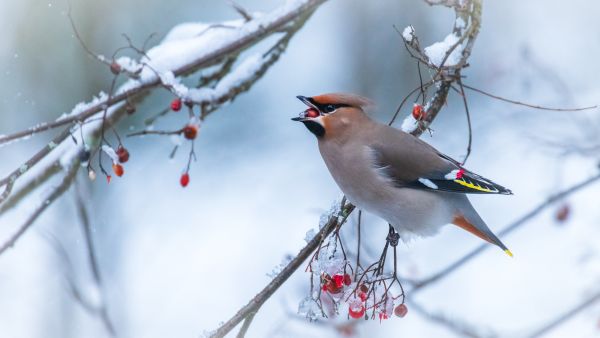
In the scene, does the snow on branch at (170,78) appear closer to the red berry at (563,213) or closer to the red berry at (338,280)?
the red berry at (338,280)

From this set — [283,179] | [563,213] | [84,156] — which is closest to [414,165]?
[84,156]

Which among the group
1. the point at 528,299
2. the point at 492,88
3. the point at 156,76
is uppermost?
the point at 492,88

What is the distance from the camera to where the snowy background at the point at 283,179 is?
4.84 m

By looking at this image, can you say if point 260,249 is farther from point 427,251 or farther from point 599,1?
point 599,1

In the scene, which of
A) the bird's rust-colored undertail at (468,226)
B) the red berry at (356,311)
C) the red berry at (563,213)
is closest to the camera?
the red berry at (356,311)

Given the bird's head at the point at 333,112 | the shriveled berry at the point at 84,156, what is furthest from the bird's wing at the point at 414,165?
the shriveled berry at the point at 84,156

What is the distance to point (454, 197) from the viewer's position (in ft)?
8.96

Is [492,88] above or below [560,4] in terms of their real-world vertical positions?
below

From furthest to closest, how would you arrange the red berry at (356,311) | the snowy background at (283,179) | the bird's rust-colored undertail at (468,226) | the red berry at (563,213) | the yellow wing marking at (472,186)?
the snowy background at (283,179) → the red berry at (563,213) → the bird's rust-colored undertail at (468,226) → the yellow wing marking at (472,186) → the red berry at (356,311)

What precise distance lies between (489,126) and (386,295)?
384cm

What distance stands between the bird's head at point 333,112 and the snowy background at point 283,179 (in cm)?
112

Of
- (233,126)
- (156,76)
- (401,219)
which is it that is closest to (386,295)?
(401,219)

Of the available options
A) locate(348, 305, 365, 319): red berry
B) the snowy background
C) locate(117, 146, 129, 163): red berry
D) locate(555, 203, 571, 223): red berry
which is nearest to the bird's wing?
locate(348, 305, 365, 319): red berry

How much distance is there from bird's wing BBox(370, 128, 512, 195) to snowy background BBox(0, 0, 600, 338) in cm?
107
